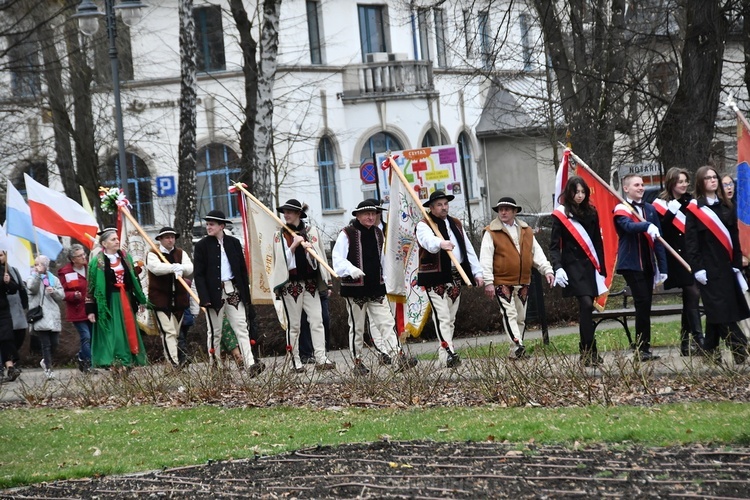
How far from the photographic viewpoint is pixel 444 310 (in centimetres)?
1358

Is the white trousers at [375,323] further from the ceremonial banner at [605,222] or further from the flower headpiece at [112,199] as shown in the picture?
the flower headpiece at [112,199]

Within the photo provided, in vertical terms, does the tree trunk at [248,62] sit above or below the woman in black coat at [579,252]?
above

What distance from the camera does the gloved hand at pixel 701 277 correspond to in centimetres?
1169

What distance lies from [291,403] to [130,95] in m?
31.4

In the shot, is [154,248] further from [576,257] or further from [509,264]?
[576,257]

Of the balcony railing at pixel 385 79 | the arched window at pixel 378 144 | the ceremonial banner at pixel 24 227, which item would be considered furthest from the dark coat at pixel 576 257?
the arched window at pixel 378 144

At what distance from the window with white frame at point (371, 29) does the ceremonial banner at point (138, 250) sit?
28109mm

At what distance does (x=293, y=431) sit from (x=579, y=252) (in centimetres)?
386

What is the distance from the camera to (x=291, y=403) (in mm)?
11836

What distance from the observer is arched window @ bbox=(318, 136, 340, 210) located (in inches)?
1715

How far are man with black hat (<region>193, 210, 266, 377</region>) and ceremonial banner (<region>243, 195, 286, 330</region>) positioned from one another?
0.26m

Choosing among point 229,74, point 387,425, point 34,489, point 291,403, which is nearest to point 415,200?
point 291,403

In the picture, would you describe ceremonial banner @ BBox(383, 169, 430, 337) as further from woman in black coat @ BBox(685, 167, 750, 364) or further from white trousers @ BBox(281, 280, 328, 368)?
woman in black coat @ BBox(685, 167, 750, 364)

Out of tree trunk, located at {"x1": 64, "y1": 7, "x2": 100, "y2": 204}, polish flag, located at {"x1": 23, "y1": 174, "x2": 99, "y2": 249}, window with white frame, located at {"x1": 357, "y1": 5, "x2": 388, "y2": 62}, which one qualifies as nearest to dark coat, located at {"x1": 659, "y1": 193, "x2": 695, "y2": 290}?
polish flag, located at {"x1": 23, "y1": 174, "x2": 99, "y2": 249}
